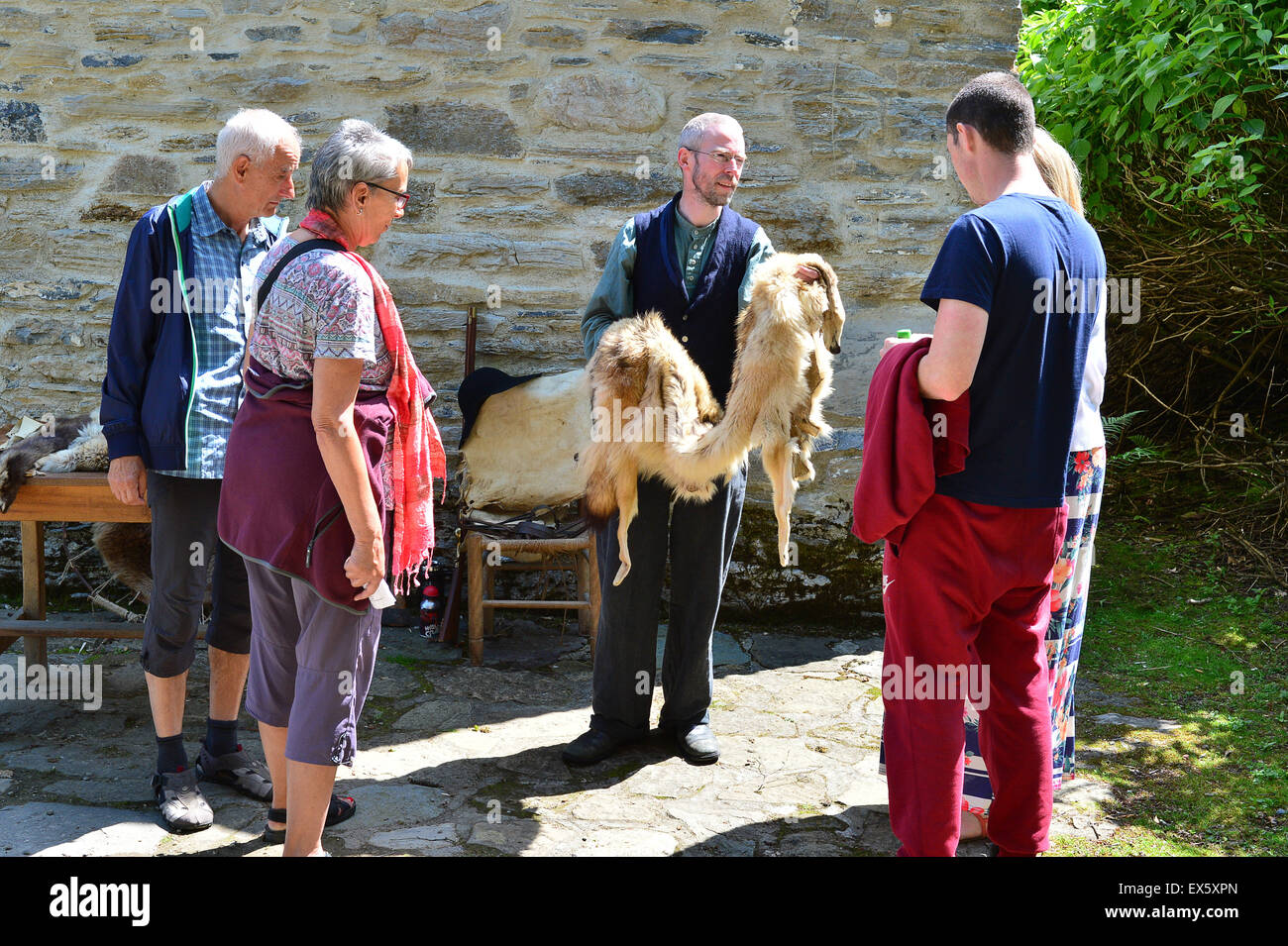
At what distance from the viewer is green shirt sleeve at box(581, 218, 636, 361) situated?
3684mm

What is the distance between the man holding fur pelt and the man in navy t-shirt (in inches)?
41.1

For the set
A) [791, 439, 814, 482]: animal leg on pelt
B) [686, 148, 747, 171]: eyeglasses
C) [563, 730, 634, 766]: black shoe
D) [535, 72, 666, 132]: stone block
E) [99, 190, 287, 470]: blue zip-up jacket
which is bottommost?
[563, 730, 634, 766]: black shoe

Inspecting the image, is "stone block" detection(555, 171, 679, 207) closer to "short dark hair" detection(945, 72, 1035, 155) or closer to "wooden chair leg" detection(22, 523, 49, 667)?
"short dark hair" detection(945, 72, 1035, 155)

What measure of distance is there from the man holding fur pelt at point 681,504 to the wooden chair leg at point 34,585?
2.17 meters

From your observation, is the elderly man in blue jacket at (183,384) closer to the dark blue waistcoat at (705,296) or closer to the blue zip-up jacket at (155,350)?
the blue zip-up jacket at (155,350)

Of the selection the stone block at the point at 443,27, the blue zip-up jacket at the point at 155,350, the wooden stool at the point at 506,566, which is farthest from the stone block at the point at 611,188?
the blue zip-up jacket at the point at 155,350

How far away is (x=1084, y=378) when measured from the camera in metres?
2.97

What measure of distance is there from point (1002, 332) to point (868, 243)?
8.71 ft

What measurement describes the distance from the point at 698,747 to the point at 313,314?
2.07 metres

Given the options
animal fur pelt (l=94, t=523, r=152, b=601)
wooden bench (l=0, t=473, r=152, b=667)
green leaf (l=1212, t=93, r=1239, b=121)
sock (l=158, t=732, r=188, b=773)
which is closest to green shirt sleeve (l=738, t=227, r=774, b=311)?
wooden bench (l=0, t=473, r=152, b=667)

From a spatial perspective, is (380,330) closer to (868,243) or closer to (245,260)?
(245,260)

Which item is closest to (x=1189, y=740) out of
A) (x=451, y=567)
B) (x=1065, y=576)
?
(x=1065, y=576)

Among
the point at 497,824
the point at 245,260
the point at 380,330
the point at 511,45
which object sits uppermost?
the point at 511,45

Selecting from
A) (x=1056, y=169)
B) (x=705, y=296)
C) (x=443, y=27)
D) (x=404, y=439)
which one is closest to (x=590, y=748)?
(x=404, y=439)
